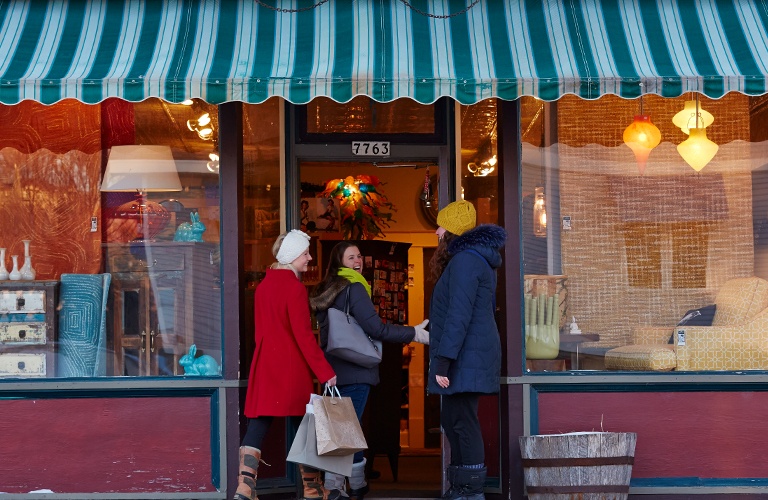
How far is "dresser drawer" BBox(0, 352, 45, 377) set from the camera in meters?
7.06

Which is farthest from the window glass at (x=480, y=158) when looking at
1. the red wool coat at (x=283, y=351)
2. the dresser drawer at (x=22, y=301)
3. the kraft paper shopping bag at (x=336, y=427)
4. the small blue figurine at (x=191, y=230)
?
the dresser drawer at (x=22, y=301)

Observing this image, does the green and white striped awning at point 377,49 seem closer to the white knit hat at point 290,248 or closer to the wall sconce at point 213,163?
the wall sconce at point 213,163

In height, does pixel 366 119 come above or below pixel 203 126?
above

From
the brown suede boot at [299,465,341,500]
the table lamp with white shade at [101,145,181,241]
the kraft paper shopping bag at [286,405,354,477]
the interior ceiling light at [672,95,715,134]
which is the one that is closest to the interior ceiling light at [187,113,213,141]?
the table lamp with white shade at [101,145,181,241]

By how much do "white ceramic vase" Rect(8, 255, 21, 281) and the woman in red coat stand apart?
1.68 metres

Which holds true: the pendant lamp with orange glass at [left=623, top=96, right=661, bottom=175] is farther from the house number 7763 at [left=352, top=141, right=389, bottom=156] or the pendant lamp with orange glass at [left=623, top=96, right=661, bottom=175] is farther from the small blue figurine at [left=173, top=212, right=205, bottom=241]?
the small blue figurine at [left=173, top=212, right=205, bottom=241]

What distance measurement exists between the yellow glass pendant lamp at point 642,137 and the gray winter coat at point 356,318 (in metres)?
2.02

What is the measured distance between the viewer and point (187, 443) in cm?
690

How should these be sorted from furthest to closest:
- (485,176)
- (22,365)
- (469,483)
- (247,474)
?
(485,176) → (22,365) → (247,474) → (469,483)

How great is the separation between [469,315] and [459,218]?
66cm

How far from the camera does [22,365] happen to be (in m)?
7.08

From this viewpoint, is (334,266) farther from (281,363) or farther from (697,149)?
(697,149)

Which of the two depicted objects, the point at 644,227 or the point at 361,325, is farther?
the point at 644,227

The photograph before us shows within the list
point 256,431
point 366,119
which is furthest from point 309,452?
point 366,119
